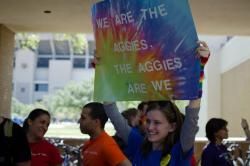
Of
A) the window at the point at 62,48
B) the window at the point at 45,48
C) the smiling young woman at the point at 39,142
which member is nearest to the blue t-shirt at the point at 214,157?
the smiling young woman at the point at 39,142

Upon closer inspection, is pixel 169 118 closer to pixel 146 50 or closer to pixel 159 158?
pixel 159 158

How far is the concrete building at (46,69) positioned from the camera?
78250 millimetres

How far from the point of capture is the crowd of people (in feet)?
9.46

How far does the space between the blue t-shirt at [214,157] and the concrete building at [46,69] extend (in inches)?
2850

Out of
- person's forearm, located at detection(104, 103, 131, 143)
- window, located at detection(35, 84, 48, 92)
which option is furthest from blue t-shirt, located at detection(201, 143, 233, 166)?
window, located at detection(35, 84, 48, 92)

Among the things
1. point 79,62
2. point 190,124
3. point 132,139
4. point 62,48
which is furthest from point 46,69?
point 190,124

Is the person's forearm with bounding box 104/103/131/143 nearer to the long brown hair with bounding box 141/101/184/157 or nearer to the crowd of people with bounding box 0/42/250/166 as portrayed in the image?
the crowd of people with bounding box 0/42/250/166

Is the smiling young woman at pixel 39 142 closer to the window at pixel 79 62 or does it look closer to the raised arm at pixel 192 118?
the raised arm at pixel 192 118

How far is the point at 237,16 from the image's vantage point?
10.2 m

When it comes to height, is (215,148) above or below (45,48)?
below

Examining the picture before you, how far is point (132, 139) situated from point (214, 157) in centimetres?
180

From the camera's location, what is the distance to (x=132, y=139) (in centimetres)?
326

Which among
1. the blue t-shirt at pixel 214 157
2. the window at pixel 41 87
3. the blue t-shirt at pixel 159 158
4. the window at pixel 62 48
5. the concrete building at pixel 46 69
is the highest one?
the window at pixel 62 48

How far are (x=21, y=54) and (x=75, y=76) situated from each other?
8.96 meters
